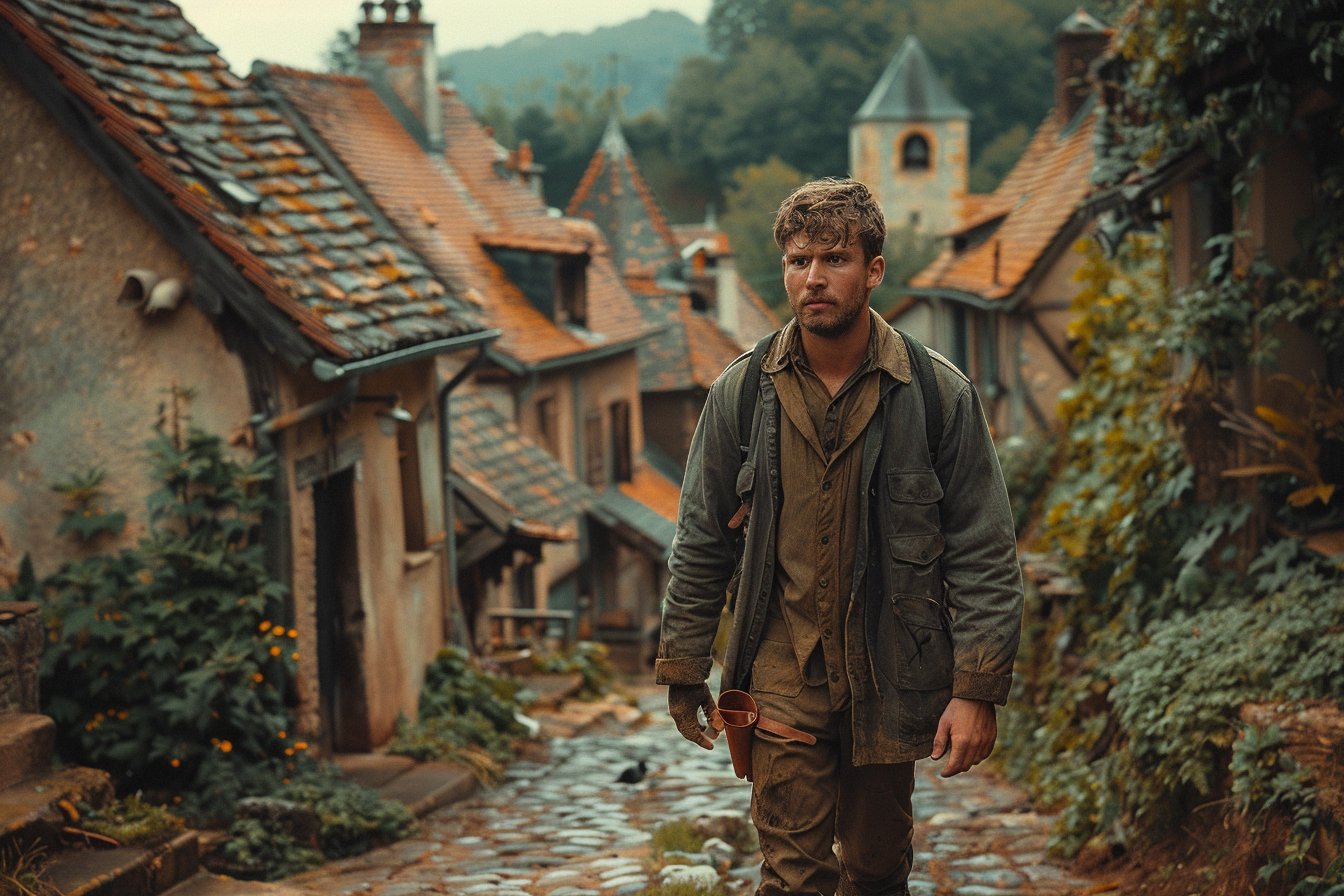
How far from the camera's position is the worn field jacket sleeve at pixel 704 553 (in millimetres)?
4336

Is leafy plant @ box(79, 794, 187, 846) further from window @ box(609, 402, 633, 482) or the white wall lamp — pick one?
window @ box(609, 402, 633, 482)

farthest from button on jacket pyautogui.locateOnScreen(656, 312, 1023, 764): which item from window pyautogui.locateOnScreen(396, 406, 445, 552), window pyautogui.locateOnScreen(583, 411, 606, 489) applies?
window pyautogui.locateOnScreen(583, 411, 606, 489)

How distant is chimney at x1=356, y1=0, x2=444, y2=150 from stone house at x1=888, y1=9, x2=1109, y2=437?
779 cm

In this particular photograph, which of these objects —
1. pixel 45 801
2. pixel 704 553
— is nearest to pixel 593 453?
pixel 45 801

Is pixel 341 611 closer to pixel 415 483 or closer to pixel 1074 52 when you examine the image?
pixel 415 483

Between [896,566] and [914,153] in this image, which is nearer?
[896,566]

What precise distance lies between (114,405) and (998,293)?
12.6 m

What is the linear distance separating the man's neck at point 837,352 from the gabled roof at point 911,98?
5546cm

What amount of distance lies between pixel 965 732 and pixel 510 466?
43.0ft

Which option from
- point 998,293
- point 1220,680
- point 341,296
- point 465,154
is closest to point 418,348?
point 341,296

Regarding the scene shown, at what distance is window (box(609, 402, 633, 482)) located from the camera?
2627 cm

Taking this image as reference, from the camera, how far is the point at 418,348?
10117 mm

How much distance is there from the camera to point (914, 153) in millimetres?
59125

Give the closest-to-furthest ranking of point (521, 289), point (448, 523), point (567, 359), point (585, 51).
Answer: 1. point (448, 523)
2. point (567, 359)
3. point (521, 289)
4. point (585, 51)
